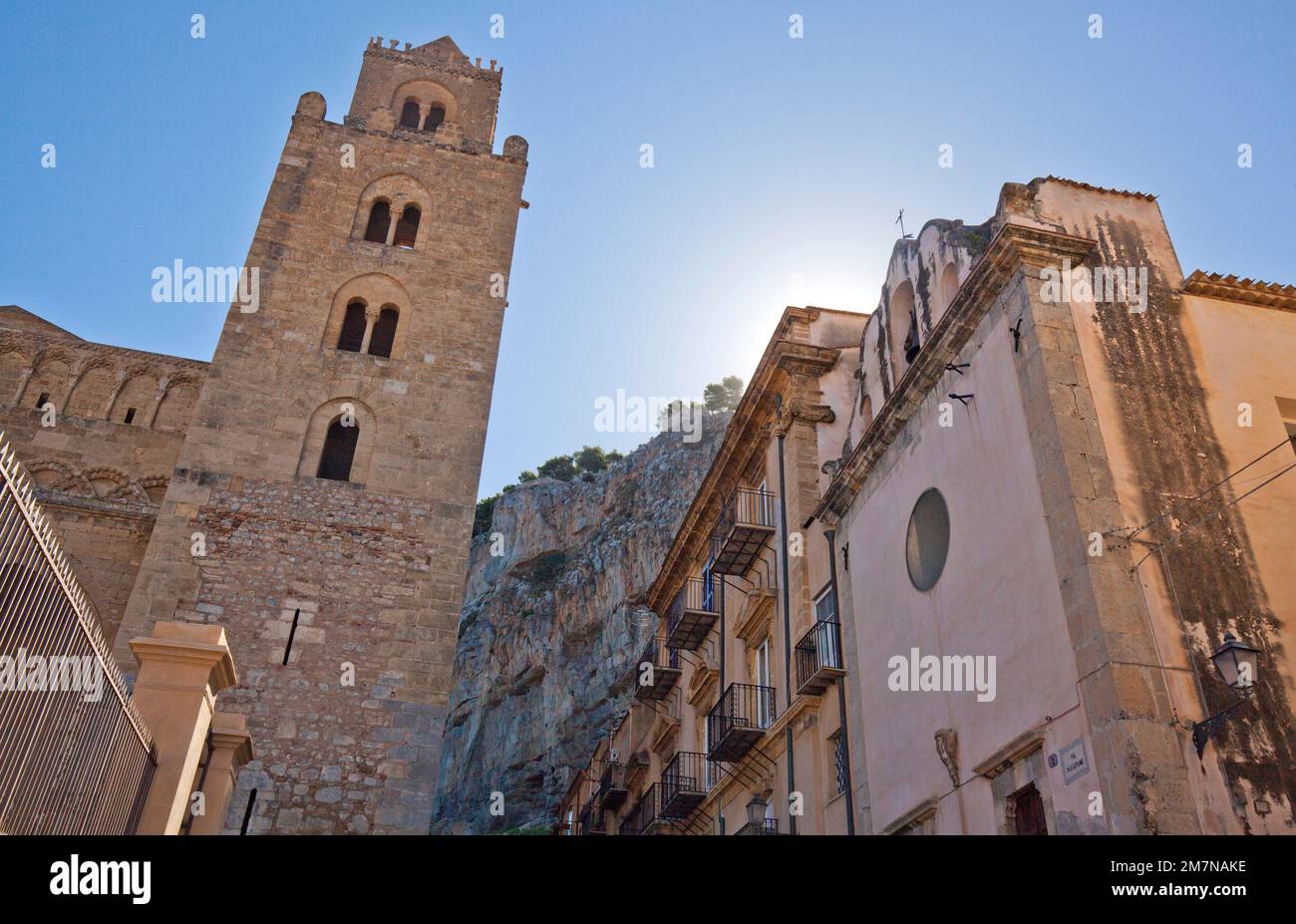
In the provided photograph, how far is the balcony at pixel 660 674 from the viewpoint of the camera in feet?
83.9

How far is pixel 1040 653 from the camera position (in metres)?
10.8

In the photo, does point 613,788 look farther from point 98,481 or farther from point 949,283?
point 949,283

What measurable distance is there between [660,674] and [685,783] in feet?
13.2

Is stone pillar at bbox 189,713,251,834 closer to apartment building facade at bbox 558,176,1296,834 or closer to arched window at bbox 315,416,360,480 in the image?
apartment building facade at bbox 558,176,1296,834

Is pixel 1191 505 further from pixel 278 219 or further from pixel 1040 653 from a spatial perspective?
pixel 278 219

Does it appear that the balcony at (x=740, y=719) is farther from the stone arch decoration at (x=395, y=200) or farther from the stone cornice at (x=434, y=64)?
the stone cornice at (x=434, y=64)

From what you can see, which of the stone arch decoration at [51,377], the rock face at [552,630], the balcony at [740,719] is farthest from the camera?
the rock face at [552,630]

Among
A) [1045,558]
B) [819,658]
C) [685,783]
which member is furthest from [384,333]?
[1045,558]

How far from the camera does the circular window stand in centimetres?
1333

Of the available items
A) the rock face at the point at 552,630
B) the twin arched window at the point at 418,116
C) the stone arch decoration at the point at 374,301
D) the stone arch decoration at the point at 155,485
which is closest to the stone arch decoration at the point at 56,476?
the stone arch decoration at the point at 155,485

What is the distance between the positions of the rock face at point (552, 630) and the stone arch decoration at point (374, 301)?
23013 millimetres

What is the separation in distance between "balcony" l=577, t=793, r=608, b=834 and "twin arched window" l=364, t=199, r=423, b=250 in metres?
14.9
